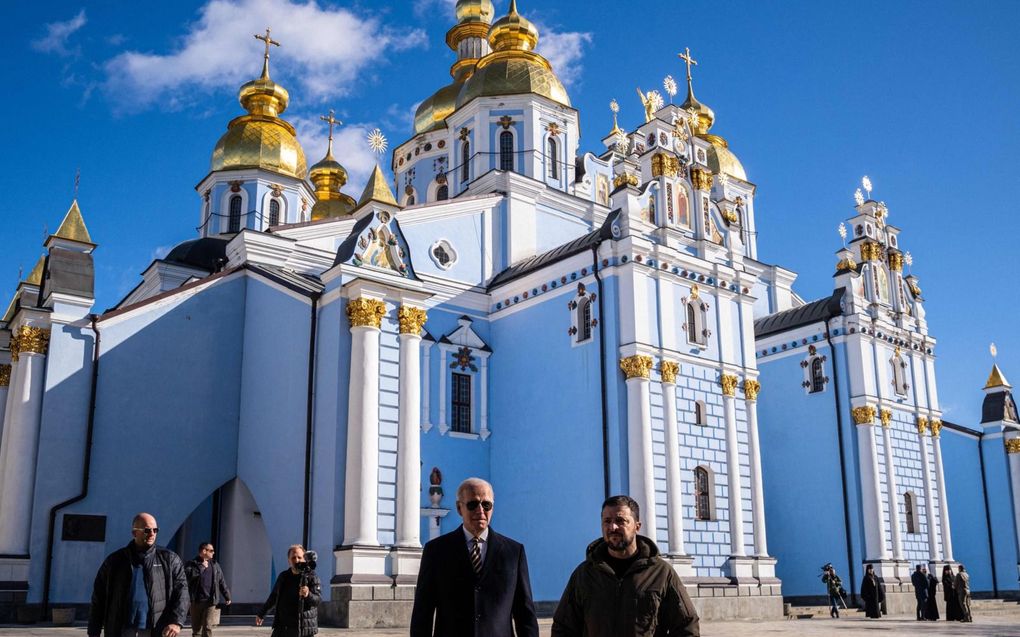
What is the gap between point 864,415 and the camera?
26859 mm

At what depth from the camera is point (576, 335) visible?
2239 centimetres

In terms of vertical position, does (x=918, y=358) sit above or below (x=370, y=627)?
above

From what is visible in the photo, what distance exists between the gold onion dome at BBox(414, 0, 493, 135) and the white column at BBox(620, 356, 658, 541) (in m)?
12.6

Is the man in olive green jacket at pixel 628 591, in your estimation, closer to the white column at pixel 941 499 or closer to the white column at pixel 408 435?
the white column at pixel 408 435

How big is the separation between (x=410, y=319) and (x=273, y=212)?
15.5 m

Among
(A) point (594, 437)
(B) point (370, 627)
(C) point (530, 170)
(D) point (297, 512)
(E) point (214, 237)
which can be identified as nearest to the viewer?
(B) point (370, 627)

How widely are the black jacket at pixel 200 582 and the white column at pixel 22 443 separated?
7.05 m

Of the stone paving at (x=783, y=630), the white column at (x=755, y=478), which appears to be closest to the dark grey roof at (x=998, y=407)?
the white column at (x=755, y=478)

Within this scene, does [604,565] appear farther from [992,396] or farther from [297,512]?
[992,396]

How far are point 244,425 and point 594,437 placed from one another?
23.4 ft

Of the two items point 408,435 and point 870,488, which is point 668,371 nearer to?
point 408,435

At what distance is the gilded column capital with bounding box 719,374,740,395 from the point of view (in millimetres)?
23312

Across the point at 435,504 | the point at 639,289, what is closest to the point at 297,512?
the point at 435,504

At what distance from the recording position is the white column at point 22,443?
672 inches
